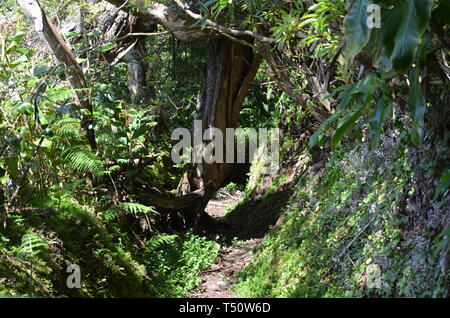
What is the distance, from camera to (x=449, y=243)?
10.5 feet

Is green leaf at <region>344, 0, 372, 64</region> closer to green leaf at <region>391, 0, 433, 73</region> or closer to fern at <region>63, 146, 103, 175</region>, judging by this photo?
green leaf at <region>391, 0, 433, 73</region>

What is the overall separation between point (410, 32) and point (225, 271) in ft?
15.7

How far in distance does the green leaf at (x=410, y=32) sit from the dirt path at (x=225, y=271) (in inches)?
158

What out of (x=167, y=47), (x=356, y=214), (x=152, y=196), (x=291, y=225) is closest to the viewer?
(x=356, y=214)

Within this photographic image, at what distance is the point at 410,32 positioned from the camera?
232 cm

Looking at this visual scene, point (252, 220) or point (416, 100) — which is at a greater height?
point (416, 100)

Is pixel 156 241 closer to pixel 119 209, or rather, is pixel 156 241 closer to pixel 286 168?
pixel 119 209

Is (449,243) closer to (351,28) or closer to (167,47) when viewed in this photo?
(351,28)

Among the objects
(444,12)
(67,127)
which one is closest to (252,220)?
(67,127)

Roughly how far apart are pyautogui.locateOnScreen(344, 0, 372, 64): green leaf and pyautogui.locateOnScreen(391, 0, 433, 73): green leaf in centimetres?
21

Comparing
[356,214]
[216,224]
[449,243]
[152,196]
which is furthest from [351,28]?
[216,224]

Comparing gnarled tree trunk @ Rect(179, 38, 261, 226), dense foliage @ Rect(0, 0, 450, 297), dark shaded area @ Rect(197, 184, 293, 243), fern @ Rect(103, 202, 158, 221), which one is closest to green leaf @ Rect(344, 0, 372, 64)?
dense foliage @ Rect(0, 0, 450, 297)
